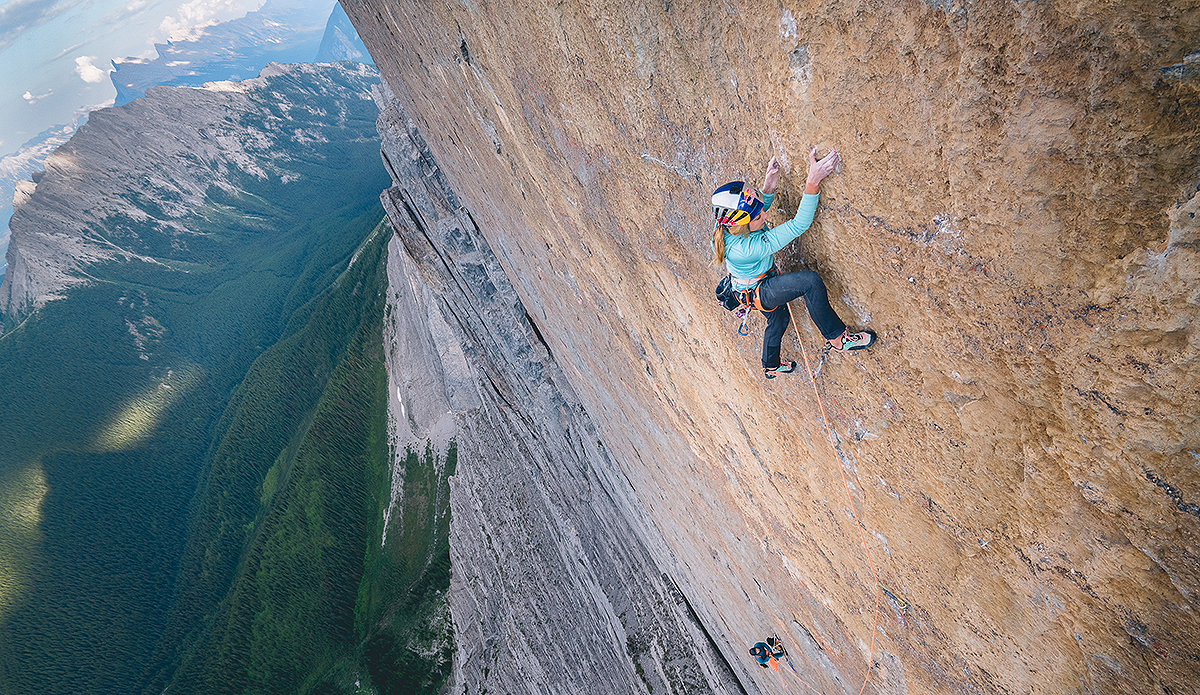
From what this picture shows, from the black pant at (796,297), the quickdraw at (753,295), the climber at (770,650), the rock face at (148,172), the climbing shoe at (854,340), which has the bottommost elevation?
the climber at (770,650)

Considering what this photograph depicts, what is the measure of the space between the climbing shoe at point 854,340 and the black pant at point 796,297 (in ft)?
0.14

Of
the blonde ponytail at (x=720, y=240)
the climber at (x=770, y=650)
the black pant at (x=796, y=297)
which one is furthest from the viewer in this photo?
the climber at (x=770, y=650)

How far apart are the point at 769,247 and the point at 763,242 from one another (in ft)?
0.19

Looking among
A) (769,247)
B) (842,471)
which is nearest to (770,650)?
(842,471)

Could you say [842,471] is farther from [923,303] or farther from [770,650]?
[770,650]

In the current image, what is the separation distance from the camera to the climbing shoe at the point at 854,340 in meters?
3.64

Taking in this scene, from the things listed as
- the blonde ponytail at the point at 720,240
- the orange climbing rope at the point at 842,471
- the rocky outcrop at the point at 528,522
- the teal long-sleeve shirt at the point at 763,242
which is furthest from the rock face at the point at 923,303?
the rocky outcrop at the point at 528,522

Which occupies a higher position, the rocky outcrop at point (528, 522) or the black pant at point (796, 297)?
the rocky outcrop at point (528, 522)

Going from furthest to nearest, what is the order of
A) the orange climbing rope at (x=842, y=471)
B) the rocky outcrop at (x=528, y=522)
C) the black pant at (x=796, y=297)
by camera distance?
the rocky outcrop at (x=528, y=522)
the orange climbing rope at (x=842, y=471)
the black pant at (x=796, y=297)

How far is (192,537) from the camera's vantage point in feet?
207

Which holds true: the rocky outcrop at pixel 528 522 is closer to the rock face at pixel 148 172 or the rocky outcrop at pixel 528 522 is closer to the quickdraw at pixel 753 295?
the quickdraw at pixel 753 295

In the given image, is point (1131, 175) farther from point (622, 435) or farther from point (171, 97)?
point (171, 97)

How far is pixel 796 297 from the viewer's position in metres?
3.85

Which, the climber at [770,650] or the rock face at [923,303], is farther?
the climber at [770,650]
